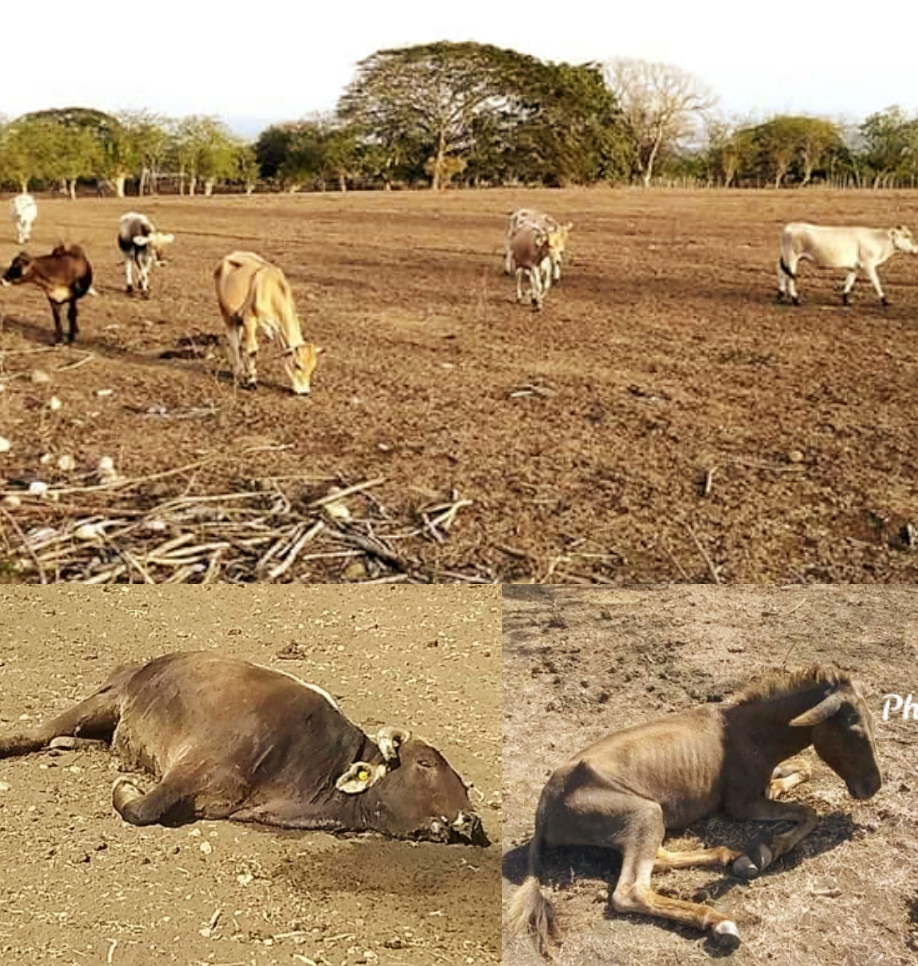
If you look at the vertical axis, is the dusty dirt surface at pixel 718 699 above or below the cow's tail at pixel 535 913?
above

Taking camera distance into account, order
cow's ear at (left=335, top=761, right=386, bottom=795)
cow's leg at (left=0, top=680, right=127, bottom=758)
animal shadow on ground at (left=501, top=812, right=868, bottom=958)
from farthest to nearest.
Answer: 1. cow's leg at (left=0, top=680, right=127, bottom=758)
2. cow's ear at (left=335, top=761, right=386, bottom=795)
3. animal shadow on ground at (left=501, top=812, right=868, bottom=958)

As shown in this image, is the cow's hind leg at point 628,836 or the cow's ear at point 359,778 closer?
the cow's hind leg at point 628,836

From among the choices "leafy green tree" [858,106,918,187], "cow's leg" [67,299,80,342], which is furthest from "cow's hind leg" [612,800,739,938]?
"cow's leg" [67,299,80,342]

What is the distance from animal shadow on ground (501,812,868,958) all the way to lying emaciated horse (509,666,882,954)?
0.02 metres

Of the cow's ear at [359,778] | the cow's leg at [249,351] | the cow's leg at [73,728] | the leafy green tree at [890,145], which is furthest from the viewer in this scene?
the cow's leg at [249,351]

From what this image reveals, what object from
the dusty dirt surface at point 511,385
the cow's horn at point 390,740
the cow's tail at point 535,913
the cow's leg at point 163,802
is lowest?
the cow's tail at point 535,913

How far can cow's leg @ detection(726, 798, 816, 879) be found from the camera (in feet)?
10.5

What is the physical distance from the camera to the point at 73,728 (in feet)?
12.2

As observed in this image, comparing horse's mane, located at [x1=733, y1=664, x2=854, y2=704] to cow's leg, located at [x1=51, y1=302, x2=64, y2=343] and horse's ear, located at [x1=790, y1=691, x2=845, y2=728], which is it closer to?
horse's ear, located at [x1=790, y1=691, x2=845, y2=728]

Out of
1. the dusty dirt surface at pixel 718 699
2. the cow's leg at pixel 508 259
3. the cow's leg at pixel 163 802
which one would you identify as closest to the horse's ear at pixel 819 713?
the dusty dirt surface at pixel 718 699

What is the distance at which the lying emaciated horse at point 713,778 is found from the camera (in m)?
3.23

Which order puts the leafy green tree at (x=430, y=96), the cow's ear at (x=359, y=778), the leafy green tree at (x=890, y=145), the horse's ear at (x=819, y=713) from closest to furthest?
1. the horse's ear at (x=819, y=713)
2. the cow's ear at (x=359, y=778)
3. the leafy green tree at (x=430, y=96)
4. the leafy green tree at (x=890, y=145)

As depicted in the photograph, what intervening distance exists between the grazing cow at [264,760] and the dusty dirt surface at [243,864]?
0.05 metres

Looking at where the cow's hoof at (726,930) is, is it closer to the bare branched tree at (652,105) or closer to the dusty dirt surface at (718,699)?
the dusty dirt surface at (718,699)
